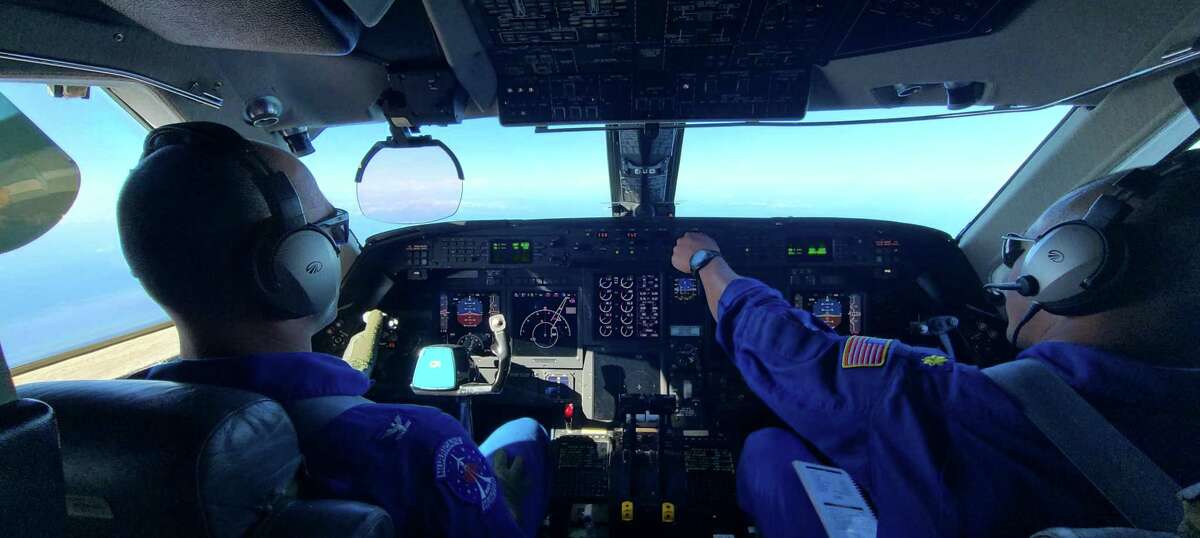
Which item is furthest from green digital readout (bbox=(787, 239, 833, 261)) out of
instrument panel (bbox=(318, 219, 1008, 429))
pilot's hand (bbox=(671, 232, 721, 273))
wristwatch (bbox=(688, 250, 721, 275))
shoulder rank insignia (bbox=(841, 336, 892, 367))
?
shoulder rank insignia (bbox=(841, 336, 892, 367))

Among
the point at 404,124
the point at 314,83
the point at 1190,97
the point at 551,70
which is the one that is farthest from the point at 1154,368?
the point at 314,83

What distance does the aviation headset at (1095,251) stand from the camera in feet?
3.38

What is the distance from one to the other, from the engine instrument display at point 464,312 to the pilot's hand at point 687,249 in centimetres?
110

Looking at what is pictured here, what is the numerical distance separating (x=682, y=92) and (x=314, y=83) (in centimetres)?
141

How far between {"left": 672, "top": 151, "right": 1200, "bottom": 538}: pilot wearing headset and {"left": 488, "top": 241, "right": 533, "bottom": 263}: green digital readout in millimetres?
1654

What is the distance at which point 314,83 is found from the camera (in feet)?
6.18

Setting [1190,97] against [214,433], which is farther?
[1190,97]

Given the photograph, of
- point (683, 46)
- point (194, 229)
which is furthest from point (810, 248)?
point (194, 229)

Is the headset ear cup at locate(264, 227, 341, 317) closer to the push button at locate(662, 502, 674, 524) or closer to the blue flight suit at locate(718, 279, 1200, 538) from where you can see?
the blue flight suit at locate(718, 279, 1200, 538)

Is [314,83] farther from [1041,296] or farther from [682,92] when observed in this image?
[1041,296]

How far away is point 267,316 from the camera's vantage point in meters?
1.05

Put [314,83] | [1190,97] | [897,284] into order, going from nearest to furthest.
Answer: [1190,97] < [314,83] < [897,284]

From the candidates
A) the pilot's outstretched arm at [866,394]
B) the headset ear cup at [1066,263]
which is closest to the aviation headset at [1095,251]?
the headset ear cup at [1066,263]

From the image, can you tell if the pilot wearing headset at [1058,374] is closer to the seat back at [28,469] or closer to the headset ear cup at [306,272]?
the headset ear cup at [306,272]
